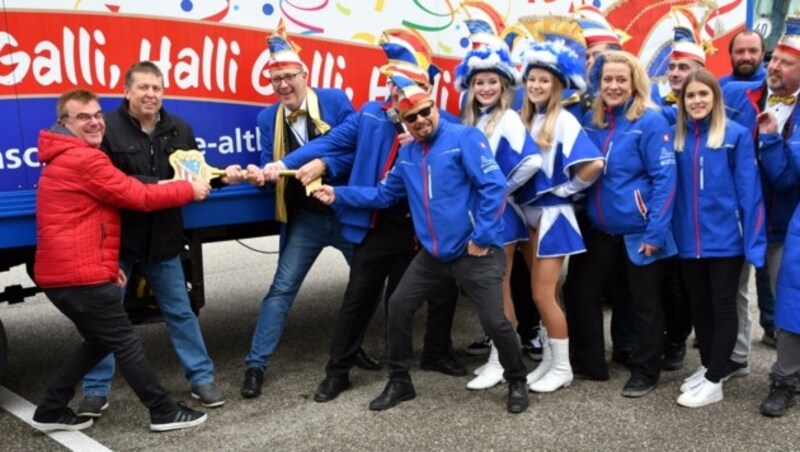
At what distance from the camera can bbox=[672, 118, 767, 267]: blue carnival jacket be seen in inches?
160

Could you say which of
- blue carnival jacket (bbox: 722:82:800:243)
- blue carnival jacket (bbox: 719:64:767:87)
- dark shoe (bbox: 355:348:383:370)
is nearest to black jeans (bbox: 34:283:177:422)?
dark shoe (bbox: 355:348:383:370)

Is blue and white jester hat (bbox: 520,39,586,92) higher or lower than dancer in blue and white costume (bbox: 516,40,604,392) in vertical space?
higher

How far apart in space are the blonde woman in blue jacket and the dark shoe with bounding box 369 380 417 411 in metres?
1.32

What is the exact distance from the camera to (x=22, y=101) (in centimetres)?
384

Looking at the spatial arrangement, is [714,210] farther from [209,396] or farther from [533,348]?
[209,396]

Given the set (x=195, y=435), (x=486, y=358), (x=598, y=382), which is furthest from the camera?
(x=486, y=358)

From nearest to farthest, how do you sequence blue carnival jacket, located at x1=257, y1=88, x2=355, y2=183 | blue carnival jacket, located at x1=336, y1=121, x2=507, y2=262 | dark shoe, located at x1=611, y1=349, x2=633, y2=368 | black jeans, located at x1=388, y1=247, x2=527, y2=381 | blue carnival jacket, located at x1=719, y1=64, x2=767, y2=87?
1. blue carnival jacket, located at x1=336, y1=121, x2=507, y2=262
2. black jeans, located at x1=388, y1=247, x2=527, y2=381
3. blue carnival jacket, located at x1=257, y1=88, x2=355, y2=183
4. dark shoe, located at x1=611, y1=349, x2=633, y2=368
5. blue carnival jacket, located at x1=719, y1=64, x2=767, y2=87

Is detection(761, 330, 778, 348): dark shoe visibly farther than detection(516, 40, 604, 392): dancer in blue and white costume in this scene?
Yes

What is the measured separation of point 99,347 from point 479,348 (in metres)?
2.23

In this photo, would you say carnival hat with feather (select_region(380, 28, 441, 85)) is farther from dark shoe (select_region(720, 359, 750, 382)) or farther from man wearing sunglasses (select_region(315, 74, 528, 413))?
dark shoe (select_region(720, 359, 750, 382))

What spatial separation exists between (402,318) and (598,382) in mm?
1152

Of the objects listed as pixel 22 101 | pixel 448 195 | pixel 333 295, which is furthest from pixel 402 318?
pixel 333 295

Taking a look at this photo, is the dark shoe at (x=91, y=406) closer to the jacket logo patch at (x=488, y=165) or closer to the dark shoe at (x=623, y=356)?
the jacket logo patch at (x=488, y=165)

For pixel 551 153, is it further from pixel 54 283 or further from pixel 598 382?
pixel 54 283
